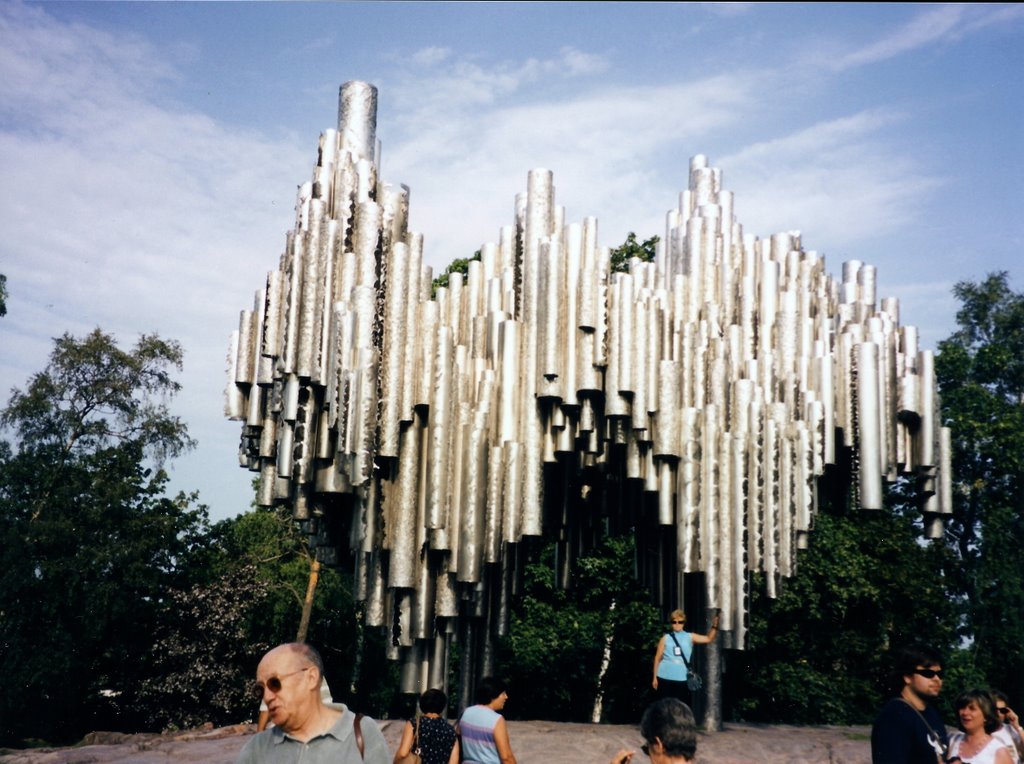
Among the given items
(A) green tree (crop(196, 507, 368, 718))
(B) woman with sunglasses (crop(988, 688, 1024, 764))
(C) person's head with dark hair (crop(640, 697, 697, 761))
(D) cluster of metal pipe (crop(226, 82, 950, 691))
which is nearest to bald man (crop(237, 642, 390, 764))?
(C) person's head with dark hair (crop(640, 697, 697, 761))

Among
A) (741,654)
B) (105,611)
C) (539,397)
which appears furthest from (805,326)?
(105,611)

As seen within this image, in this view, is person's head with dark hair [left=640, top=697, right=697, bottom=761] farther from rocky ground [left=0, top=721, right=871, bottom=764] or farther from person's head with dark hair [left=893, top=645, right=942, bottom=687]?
rocky ground [left=0, top=721, right=871, bottom=764]

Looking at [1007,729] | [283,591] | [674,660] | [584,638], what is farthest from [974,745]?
[283,591]

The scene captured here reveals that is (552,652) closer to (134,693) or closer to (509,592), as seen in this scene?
(134,693)

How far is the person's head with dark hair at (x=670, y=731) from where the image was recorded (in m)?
3.91

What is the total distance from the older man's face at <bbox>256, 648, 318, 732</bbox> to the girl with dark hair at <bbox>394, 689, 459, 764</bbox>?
3510 millimetres

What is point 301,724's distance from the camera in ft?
11.9

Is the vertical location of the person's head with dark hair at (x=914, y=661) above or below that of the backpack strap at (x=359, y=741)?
above

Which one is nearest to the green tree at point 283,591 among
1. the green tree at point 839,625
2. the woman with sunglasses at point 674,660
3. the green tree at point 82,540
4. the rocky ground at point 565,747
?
the green tree at point 82,540

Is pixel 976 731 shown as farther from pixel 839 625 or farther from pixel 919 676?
pixel 839 625

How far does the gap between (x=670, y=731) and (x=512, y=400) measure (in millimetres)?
7666

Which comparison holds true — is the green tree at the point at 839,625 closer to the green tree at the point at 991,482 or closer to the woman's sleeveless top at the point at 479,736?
the green tree at the point at 991,482

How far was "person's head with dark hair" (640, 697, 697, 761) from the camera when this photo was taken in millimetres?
3910

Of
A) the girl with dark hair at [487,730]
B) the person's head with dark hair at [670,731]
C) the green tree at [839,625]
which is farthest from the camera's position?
the green tree at [839,625]
